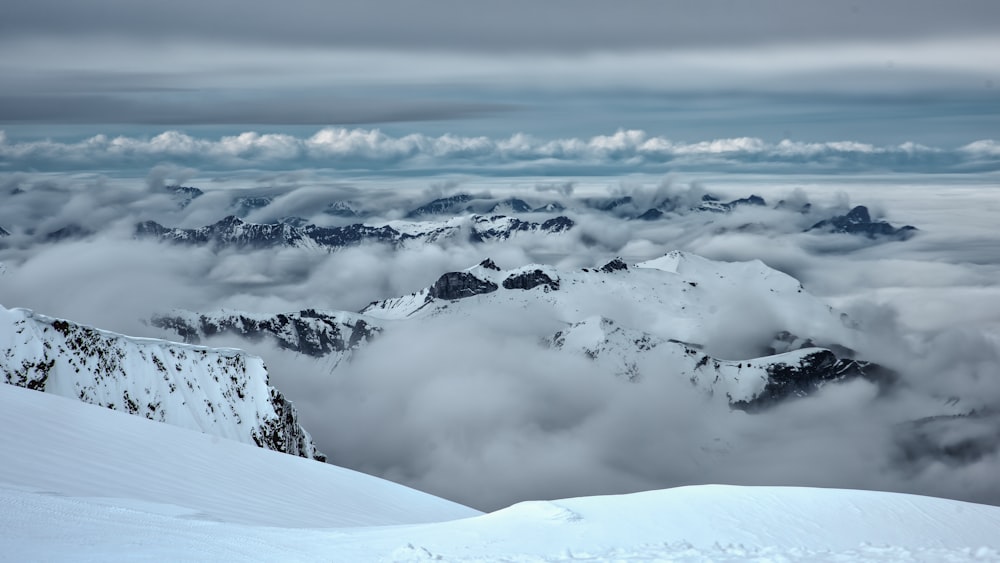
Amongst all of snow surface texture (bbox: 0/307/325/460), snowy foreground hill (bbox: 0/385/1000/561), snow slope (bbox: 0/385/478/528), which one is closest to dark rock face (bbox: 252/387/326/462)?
snow surface texture (bbox: 0/307/325/460)

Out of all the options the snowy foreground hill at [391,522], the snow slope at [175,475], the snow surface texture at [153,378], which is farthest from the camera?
the snow surface texture at [153,378]

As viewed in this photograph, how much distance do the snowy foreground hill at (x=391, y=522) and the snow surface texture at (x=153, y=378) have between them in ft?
126

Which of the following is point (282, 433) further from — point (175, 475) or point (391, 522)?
point (175, 475)

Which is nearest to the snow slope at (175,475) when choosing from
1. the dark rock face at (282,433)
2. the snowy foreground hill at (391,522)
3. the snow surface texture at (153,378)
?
the snowy foreground hill at (391,522)

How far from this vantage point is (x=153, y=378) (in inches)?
3413

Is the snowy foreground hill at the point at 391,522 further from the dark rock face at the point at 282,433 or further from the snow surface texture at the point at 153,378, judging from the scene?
the dark rock face at the point at 282,433

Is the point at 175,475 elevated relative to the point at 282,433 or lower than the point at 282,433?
elevated

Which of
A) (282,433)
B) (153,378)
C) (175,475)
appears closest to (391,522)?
(175,475)

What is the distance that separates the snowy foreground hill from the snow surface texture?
3841 cm

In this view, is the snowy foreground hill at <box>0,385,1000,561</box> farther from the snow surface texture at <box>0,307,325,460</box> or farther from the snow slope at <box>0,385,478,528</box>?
the snow surface texture at <box>0,307,325,460</box>

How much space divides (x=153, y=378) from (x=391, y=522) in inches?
2163

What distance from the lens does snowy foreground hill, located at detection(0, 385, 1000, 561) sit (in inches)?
884

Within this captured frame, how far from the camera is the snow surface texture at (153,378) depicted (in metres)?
75.9

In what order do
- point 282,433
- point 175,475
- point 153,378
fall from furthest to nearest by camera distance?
point 282,433 → point 153,378 → point 175,475
